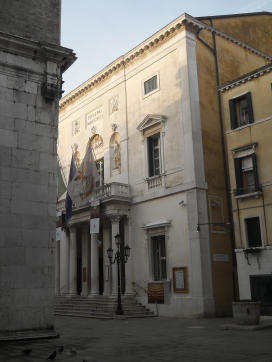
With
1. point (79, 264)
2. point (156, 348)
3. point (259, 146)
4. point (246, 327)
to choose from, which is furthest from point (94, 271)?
point (156, 348)

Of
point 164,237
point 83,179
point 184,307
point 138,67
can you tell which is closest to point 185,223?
point 164,237

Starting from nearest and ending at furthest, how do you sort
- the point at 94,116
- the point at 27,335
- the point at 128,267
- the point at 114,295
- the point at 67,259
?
the point at 27,335 → the point at 114,295 → the point at 128,267 → the point at 67,259 → the point at 94,116

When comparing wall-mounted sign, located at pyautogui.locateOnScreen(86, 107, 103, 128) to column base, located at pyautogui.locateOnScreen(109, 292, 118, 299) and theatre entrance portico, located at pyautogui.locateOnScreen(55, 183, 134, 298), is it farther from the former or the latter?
column base, located at pyautogui.locateOnScreen(109, 292, 118, 299)

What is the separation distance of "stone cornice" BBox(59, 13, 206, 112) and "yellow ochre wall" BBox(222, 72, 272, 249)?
570cm

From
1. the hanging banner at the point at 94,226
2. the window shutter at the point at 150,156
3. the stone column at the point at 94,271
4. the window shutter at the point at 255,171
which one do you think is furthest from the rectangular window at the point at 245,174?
the stone column at the point at 94,271

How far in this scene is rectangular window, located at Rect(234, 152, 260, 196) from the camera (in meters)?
20.4

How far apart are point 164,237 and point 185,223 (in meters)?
2.28

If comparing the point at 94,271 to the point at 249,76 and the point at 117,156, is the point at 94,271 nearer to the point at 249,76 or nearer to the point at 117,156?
the point at 117,156

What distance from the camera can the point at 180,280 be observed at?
21.9m

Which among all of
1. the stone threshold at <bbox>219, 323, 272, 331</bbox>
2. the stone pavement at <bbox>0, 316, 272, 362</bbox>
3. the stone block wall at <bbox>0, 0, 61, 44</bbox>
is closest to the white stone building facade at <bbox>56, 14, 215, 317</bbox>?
the stone threshold at <bbox>219, 323, 272, 331</bbox>

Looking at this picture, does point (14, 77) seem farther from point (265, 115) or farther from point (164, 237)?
point (164, 237)

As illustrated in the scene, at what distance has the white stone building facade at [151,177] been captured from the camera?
2214 cm

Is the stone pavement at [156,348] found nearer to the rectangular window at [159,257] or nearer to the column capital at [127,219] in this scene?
the rectangular window at [159,257]

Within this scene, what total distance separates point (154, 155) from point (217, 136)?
412 centimetres
